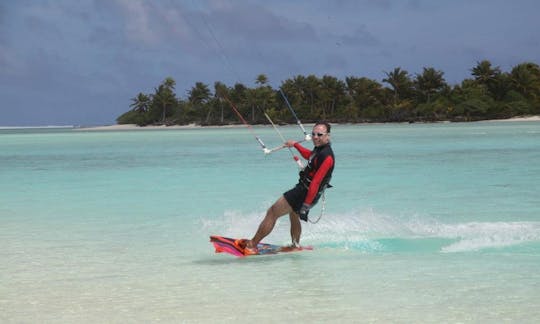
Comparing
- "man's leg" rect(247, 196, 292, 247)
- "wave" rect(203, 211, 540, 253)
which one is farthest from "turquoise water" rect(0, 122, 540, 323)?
"man's leg" rect(247, 196, 292, 247)

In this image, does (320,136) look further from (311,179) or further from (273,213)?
(273,213)

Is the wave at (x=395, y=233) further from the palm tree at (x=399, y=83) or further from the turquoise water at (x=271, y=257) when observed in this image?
the palm tree at (x=399, y=83)

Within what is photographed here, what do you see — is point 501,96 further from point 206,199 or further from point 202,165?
point 206,199

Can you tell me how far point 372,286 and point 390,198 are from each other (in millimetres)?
9591

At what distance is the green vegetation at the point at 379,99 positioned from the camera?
123 m

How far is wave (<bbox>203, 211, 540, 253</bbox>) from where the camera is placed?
1012cm

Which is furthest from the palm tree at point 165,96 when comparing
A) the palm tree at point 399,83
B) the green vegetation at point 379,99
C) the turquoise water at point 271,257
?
the turquoise water at point 271,257

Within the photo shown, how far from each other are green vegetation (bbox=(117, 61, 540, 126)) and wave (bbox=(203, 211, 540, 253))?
110 metres

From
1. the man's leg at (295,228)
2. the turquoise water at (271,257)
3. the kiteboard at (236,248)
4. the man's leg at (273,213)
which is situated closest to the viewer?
the turquoise water at (271,257)

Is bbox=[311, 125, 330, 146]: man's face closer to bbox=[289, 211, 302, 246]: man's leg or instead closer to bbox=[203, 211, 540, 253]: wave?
bbox=[289, 211, 302, 246]: man's leg

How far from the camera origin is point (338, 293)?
24.3 feet

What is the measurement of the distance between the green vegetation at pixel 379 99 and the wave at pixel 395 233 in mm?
109703

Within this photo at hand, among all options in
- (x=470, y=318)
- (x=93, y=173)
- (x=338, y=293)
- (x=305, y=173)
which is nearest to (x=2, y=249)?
(x=305, y=173)

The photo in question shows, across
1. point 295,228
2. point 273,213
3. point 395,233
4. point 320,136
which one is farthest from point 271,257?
point 395,233
